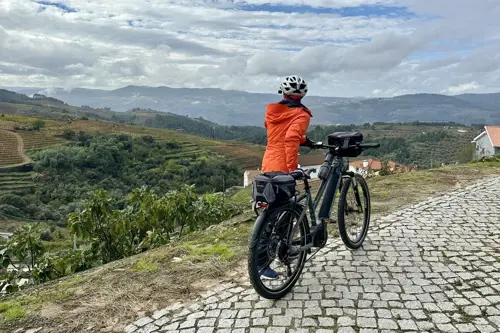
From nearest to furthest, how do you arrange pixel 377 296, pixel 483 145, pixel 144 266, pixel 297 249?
pixel 377 296 < pixel 297 249 < pixel 144 266 < pixel 483 145

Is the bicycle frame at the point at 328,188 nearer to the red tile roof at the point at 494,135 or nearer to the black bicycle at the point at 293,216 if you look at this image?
the black bicycle at the point at 293,216

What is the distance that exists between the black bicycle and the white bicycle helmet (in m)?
0.57

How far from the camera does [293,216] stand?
3.42 meters

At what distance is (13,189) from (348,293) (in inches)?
2245

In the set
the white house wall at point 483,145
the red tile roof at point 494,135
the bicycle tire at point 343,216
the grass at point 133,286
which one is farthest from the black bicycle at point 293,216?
the white house wall at point 483,145

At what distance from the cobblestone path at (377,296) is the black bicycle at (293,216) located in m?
0.22

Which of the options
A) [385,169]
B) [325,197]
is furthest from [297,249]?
[385,169]

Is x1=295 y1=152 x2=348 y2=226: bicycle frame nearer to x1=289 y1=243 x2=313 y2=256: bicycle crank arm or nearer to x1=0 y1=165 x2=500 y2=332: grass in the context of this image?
x1=289 y1=243 x2=313 y2=256: bicycle crank arm

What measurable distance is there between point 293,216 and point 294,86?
1.29 meters

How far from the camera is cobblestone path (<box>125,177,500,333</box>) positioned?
293cm

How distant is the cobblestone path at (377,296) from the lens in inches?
115

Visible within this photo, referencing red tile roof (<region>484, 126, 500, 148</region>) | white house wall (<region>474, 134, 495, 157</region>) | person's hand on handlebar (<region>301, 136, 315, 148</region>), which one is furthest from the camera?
white house wall (<region>474, 134, 495, 157</region>)

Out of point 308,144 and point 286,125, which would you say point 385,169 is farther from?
point 286,125

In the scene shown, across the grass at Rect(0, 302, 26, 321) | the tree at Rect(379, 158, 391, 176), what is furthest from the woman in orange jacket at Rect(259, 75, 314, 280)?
the tree at Rect(379, 158, 391, 176)
